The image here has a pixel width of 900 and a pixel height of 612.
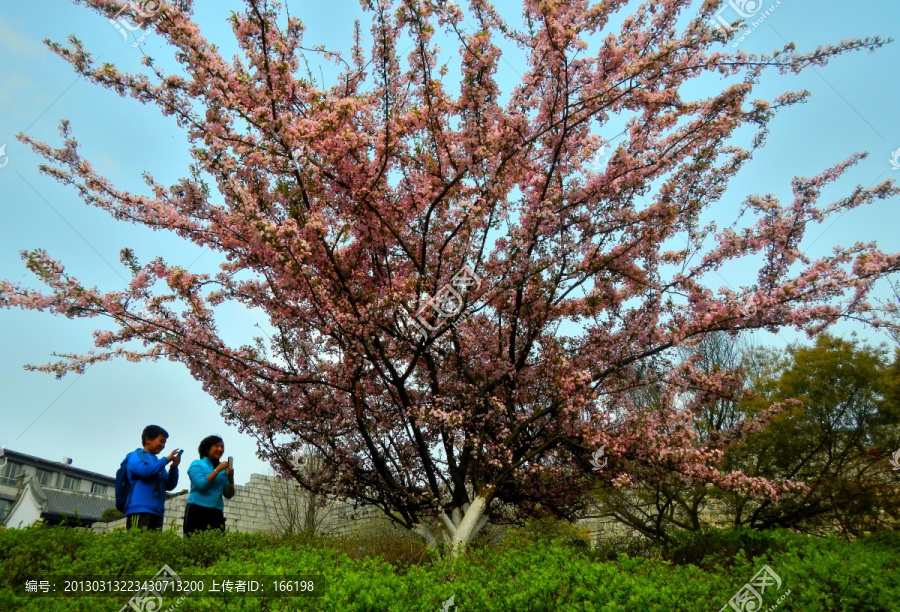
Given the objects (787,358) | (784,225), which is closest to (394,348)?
(784,225)

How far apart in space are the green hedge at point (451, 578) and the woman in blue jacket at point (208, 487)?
0.84 meters

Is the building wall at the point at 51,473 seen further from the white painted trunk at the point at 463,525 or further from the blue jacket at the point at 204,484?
the white painted trunk at the point at 463,525

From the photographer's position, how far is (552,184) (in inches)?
223

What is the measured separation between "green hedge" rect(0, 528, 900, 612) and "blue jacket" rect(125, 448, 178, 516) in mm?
567

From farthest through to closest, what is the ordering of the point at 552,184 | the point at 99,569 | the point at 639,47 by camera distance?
1. the point at 552,184
2. the point at 639,47
3. the point at 99,569

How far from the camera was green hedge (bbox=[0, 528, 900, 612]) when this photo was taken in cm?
279

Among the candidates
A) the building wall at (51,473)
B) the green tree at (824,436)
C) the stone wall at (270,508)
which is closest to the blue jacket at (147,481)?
the green tree at (824,436)

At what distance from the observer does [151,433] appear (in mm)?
5062

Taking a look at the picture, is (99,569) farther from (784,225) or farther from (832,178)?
(832,178)

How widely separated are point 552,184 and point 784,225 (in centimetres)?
253

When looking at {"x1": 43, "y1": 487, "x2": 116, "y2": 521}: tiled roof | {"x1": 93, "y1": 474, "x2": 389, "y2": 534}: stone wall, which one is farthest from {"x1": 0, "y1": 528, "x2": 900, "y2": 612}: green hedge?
{"x1": 43, "y1": 487, "x2": 116, "y2": 521}: tiled roof
